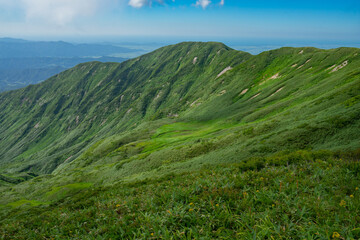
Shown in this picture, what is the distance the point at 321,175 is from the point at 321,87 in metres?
64.2

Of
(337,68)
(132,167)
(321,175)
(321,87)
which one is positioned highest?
(337,68)

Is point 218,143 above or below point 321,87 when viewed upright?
below

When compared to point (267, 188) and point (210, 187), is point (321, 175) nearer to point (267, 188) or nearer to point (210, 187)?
point (267, 188)

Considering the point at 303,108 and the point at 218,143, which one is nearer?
the point at 218,143

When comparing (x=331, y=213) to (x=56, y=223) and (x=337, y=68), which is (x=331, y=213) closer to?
(x=56, y=223)

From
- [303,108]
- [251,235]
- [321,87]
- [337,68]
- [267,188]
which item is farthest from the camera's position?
[337,68]

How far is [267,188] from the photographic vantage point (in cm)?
1157

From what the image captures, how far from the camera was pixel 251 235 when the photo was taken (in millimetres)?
7309

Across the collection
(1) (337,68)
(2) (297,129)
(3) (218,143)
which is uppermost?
(1) (337,68)

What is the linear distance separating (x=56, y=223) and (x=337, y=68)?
104 metres

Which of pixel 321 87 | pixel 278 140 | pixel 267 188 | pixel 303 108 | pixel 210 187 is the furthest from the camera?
pixel 321 87

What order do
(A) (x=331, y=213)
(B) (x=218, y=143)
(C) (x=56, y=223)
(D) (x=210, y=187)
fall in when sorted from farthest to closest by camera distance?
(B) (x=218, y=143)
(C) (x=56, y=223)
(D) (x=210, y=187)
(A) (x=331, y=213)

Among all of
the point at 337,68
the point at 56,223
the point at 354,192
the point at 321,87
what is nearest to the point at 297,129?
the point at 354,192

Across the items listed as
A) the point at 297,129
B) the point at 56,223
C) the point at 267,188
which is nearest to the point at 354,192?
the point at 267,188
